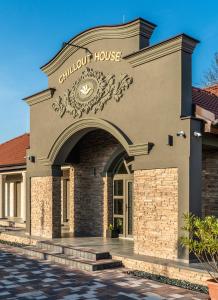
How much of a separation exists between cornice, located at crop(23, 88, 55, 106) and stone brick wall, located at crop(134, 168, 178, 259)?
225 inches

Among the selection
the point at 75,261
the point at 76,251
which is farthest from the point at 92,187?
the point at 75,261

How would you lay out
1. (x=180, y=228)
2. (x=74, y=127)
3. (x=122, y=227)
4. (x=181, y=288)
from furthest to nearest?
(x=122, y=227) → (x=74, y=127) → (x=180, y=228) → (x=181, y=288)

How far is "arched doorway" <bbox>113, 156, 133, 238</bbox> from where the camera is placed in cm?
1524

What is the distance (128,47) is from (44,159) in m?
6.02

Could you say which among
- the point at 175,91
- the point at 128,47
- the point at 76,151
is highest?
the point at 128,47

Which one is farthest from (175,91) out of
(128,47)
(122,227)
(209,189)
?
(122,227)

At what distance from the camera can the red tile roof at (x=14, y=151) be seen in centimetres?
2124

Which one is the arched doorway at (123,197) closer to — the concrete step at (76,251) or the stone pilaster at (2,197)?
the concrete step at (76,251)

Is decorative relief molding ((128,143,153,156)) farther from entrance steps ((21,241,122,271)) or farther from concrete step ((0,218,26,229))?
concrete step ((0,218,26,229))

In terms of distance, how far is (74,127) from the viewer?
46.8ft

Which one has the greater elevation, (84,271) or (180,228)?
(180,228)

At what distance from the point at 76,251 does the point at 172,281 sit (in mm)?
3818

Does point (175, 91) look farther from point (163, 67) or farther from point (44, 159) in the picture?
point (44, 159)

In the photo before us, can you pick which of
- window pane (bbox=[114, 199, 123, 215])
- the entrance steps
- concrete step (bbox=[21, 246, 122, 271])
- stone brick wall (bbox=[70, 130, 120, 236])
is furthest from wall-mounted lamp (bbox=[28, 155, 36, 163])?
concrete step (bbox=[21, 246, 122, 271])
